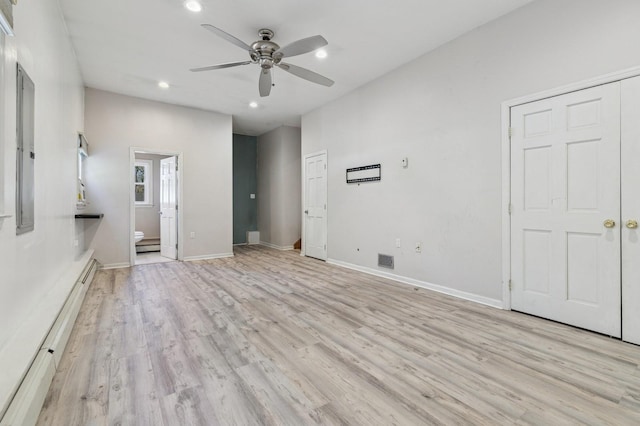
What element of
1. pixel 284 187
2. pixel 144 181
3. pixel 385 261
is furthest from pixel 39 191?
pixel 144 181

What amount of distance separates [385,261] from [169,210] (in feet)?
14.4

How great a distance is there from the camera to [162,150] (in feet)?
18.5

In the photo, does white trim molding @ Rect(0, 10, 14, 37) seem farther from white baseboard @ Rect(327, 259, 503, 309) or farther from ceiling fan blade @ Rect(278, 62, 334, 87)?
white baseboard @ Rect(327, 259, 503, 309)

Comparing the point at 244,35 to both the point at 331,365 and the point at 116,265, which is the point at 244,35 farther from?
the point at 116,265

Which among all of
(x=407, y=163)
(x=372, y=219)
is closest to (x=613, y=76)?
(x=407, y=163)

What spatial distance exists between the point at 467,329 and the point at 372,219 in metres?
2.36

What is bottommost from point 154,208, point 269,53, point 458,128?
point 154,208

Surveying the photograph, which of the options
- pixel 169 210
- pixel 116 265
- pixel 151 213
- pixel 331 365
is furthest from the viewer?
pixel 151 213

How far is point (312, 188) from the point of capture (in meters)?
6.20

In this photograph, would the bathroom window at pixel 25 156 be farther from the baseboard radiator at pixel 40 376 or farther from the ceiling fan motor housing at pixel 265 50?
the ceiling fan motor housing at pixel 265 50

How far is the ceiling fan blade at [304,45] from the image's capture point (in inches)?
110

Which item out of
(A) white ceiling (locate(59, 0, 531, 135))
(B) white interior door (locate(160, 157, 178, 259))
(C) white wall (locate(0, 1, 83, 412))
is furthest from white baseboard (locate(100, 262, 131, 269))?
(A) white ceiling (locate(59, 0, 531, 135))

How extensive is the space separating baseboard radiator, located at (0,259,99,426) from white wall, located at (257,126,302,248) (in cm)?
490

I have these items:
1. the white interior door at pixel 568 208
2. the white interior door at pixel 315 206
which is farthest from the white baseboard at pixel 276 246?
the white interior door at pixel 568 208
